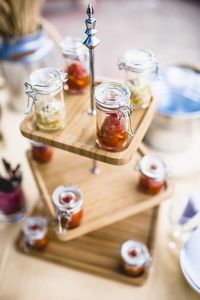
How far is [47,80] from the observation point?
2.20 feet

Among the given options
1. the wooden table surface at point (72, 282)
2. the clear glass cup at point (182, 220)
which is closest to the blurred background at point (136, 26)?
the clear glass cup at point (182, 220)

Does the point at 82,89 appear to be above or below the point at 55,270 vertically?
above

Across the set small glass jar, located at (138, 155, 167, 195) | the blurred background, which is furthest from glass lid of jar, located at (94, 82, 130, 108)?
the blurred background

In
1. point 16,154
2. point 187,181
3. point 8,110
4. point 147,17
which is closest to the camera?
point 187,181

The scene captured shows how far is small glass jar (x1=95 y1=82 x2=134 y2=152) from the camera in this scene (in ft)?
2.01

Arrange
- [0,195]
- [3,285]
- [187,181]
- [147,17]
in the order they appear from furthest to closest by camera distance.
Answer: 1. [147,17]
2. [187,181]
3. [0,195]
4. [3,285]

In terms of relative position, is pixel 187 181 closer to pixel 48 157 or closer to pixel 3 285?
pixel 48 157

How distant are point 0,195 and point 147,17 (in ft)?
9.02

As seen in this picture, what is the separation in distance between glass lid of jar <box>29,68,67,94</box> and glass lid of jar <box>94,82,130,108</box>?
9cm

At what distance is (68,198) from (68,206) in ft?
0.09

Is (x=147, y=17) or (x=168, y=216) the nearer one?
(x=168, y=216)

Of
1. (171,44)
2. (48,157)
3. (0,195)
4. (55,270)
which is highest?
(48,157)

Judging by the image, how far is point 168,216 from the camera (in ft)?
3.16

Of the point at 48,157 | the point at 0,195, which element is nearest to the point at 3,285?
the point at 0,195
